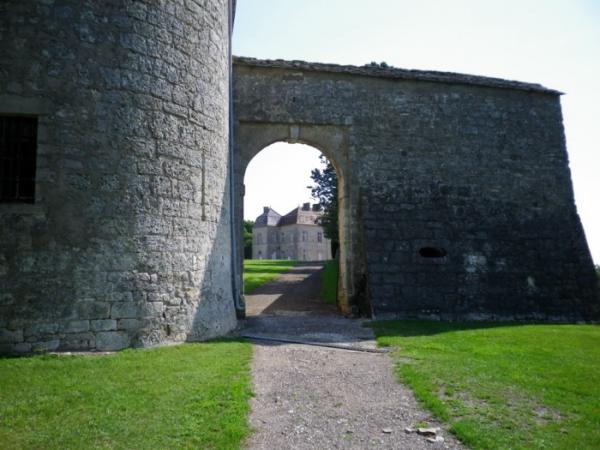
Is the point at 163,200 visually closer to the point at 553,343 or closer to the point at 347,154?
the point at 347,154

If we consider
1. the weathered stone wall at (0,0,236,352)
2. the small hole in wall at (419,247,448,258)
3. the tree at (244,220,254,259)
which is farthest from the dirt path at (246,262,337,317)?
the tree at (244,220,254,259)

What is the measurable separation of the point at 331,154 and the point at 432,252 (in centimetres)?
350

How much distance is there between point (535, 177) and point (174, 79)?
9931mm

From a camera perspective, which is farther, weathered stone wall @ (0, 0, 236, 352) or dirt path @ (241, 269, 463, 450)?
weathered stone wall @ (0, 0, 236, 352)

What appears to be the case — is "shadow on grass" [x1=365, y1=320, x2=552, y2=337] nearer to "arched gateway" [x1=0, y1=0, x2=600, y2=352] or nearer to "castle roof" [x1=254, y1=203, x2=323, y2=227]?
"arched gateway" [x1=0, y1=0, x2=600, y2=352]

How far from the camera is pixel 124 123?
6281mm

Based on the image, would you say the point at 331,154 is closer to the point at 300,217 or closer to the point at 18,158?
the point at 18,158

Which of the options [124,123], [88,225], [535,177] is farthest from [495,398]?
[535,177]

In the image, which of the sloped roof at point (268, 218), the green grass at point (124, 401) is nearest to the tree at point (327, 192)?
the green grass at point (124, 401)

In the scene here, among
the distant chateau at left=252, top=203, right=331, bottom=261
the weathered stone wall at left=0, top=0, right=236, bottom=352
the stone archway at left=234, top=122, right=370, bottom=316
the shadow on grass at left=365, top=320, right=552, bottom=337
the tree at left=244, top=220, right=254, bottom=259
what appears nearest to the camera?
the weathered stone wall at left=0, top=0, right=236, bottom=352

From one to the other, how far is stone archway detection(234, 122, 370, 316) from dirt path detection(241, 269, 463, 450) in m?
3.08

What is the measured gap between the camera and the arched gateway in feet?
19.1

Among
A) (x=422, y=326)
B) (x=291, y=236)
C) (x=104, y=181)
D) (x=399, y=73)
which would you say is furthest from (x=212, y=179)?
(x=291, y=236)

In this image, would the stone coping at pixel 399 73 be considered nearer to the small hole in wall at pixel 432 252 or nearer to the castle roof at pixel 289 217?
the small hole in wall at pixel 432 252
